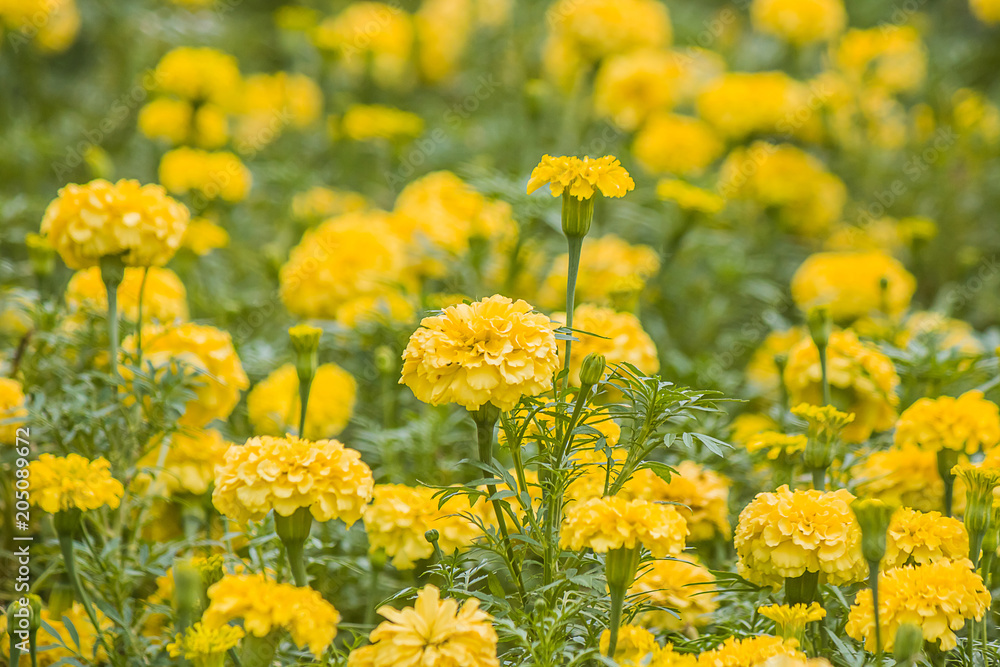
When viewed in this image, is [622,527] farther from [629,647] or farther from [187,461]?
[187,461]

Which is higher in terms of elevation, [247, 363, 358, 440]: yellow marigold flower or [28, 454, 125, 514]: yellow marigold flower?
[28, 454, 125, 514]: yellow marigold flower

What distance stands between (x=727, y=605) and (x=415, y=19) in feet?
10.3

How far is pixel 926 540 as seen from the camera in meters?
1.17

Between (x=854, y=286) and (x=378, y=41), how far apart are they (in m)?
2.19

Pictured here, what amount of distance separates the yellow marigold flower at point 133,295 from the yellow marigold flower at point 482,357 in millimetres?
807

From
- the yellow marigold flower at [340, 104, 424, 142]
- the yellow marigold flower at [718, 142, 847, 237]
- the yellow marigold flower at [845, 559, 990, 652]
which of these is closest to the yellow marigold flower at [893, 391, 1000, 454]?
the yellow marigold flower at [845, 559, 990, 652]

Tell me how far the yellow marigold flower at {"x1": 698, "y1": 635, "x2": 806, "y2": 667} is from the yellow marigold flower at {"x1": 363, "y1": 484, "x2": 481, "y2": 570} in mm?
406

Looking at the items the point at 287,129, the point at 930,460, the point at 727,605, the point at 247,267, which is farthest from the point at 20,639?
the point at 287,129

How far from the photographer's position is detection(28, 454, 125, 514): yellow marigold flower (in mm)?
1137

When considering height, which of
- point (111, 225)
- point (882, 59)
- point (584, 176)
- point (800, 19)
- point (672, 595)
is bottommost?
point (672, 595)

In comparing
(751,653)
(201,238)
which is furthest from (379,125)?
(751,653)

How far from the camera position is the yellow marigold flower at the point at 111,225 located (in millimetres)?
1395

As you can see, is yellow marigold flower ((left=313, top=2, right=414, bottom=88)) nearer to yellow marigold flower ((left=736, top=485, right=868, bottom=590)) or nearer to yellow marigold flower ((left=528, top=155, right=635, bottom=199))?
yellow marigold flower ((left=528, top=155, right=635, bottom=199))

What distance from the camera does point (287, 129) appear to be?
3527 mm
